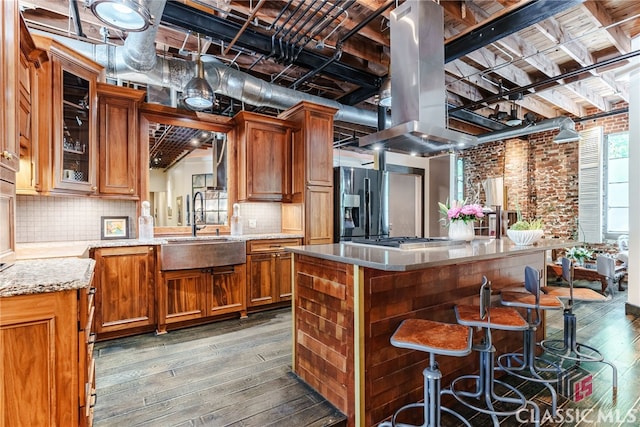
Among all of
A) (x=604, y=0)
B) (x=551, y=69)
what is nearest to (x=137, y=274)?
(x=604, y=0)

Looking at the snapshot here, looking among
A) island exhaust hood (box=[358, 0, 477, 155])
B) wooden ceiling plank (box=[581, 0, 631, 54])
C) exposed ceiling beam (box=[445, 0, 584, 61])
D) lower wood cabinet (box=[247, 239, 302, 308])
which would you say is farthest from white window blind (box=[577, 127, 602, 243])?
lower wood cabinet (box=[247, 239, 302, 308])

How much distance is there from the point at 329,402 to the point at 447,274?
114cm

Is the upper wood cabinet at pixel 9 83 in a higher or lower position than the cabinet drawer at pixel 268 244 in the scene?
higher

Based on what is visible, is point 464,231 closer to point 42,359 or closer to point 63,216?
point 42,359

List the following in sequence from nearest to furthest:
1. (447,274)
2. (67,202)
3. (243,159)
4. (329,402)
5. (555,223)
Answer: (329,402)
(447,274)
(67,202)
(243,159)
(555,223)

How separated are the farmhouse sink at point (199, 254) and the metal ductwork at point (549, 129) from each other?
4094 mm

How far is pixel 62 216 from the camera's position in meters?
3.27

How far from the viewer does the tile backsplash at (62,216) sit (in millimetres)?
3094

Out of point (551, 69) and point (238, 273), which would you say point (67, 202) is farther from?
point (551, 69)

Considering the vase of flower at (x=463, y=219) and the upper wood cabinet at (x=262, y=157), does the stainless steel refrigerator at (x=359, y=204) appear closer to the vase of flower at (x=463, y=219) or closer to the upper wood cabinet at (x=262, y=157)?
the upper wood cabinet at (x=262, y=157)

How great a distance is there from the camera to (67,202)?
329 cm

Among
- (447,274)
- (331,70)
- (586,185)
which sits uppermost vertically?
(331,70)

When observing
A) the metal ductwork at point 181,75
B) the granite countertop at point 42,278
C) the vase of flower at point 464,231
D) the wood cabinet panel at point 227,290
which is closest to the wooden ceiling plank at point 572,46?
the metal ductwork at point 181,75

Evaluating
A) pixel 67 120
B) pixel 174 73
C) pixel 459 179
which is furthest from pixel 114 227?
pixel 459 179
